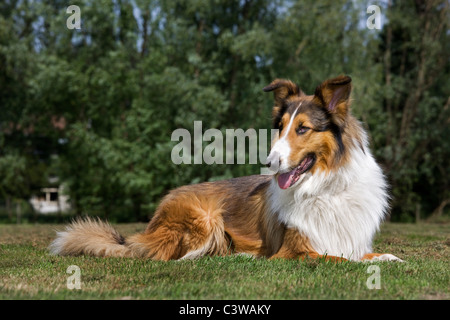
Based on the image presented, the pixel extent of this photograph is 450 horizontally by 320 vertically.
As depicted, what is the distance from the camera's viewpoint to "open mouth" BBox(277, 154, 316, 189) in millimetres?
5816

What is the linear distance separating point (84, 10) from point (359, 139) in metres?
19.9

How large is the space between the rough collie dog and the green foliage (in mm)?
13714

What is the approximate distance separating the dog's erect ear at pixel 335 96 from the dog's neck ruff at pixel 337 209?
0.47 metres

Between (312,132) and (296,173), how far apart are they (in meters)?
0.50

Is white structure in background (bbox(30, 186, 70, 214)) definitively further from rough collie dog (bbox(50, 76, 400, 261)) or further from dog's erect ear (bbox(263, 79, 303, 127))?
dog's erect ear (bbox(263, 79, 303, 127))

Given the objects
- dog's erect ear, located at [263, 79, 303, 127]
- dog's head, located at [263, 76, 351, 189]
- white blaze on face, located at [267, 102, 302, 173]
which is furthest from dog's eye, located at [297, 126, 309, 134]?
dog's erect ear, located at [263, 79, 303, 127]

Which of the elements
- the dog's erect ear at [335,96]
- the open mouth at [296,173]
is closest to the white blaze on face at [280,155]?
the open mouth at [296,173]

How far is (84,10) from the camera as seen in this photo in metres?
23.2

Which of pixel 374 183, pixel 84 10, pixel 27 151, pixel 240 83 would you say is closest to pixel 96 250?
pixel 374 183

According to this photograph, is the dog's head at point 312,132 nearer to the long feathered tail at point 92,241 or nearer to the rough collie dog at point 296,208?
the rough collie dog at point 296,208

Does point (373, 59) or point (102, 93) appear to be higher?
point (373, 59)

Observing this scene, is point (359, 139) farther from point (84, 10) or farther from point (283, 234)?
point (84, 10)

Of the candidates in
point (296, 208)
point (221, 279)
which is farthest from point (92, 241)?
point (296, 208)

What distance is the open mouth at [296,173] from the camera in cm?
582
